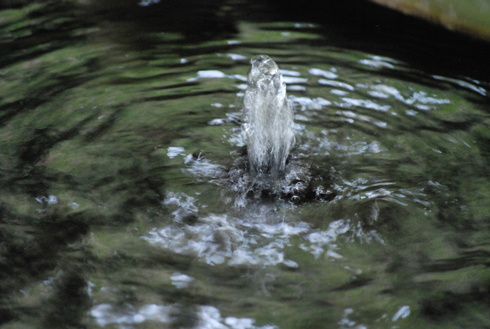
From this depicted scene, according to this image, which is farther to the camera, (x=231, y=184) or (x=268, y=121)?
(x=268, y=121)

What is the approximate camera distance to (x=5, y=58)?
155 inches

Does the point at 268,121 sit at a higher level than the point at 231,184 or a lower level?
higher

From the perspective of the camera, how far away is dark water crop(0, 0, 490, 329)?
1.97 metres

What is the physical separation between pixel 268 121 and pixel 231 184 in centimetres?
45

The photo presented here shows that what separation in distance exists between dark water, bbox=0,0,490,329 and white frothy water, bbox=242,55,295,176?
8 cm

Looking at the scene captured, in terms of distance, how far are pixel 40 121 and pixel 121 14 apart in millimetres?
1876

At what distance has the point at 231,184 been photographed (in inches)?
104

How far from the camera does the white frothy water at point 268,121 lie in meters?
2.79

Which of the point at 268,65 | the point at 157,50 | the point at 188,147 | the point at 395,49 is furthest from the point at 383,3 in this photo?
the point at 188,147

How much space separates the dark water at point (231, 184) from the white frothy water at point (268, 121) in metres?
0.08

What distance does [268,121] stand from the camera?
2920 millimetres

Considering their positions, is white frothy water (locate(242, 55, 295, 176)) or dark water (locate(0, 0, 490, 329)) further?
white frothy water (locate(242, 55, 295, 176))

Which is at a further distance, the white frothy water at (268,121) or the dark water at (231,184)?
the white frothy water at (268,121)

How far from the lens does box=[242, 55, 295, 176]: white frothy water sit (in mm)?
2793
